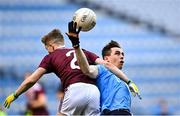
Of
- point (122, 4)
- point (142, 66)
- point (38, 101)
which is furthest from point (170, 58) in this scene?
point (38, 101)

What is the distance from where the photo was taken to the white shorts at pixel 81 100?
6547 mm

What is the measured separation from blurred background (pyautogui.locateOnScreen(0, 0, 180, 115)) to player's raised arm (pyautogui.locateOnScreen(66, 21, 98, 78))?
11.3 metres

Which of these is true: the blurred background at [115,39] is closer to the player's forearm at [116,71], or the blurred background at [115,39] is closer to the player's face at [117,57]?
the player's face at [117,57]

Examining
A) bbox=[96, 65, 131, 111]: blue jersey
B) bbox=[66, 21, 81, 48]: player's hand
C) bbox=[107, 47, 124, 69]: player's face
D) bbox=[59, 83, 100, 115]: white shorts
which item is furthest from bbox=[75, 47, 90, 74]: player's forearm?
bbox=[107, 47, 124, 69]: player's face

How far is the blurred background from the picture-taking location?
18500 millimetres

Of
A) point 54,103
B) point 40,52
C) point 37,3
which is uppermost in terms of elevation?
point 37,3

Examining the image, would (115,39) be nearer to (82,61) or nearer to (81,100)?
(81,100)

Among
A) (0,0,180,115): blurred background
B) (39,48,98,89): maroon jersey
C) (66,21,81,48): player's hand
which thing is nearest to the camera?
(66,21,81,48): player's hand

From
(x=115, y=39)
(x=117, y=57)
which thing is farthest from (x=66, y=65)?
(x=115, y=39)

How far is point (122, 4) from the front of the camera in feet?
68.7

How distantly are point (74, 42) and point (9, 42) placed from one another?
12959 mm

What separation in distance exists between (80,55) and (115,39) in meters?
13.3

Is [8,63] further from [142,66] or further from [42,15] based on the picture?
[142,66]

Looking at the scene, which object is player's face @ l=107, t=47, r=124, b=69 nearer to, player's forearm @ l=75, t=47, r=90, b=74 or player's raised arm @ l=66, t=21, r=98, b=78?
player's raised arm @ l=66, t=21, r=98, b=78
